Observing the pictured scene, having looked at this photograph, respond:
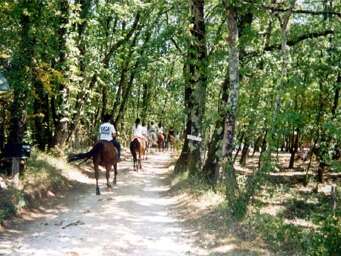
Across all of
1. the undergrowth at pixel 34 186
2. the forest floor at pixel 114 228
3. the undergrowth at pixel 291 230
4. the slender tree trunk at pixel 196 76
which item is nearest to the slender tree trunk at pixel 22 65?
the undergrowth at pixel 34 186

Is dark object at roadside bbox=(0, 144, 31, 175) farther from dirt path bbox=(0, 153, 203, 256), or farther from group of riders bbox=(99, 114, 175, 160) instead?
group of riders bbox=(99, 114, 175, 160)

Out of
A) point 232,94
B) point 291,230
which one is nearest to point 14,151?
point 232,94

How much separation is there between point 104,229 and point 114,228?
28 centimetres

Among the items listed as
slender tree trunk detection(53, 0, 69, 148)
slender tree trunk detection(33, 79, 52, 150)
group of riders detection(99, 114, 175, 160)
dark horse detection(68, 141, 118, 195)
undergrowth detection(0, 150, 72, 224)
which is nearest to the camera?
undergrowth detection(0, 150, 72, 224)

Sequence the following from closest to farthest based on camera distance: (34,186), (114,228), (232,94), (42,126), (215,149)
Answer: (114,228), (232,94), (34,186), (215,149), (42,126)

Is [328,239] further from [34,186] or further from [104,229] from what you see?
[34,186]

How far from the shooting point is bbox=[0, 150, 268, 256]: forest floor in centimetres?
979

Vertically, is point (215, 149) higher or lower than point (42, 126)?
lower

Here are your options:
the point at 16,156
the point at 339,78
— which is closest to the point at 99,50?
the point at 339,78

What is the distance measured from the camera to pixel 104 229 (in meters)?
11.4

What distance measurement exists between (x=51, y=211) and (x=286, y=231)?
652cm

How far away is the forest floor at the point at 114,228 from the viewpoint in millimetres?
9789

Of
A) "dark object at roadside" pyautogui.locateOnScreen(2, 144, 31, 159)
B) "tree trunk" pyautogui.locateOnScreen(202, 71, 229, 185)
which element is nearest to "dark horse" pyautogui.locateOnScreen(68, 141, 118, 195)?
"dark object at roadside" pyautogui.locateOnScreen(2, 144, 31, 159)

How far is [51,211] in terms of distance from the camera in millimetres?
13805
